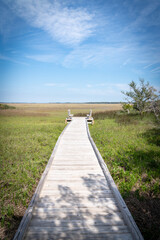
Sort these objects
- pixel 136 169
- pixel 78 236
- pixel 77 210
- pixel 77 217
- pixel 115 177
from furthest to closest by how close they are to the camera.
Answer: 1. pixel 136 169
2. pixel 115 177
3. pixel 77 210
4. pixel 77 217
5. pixel 78 236

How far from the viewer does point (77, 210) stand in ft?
9.24

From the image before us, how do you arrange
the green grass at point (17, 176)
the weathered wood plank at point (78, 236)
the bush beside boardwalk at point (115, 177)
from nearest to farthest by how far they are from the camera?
1. the weathered wood plank at point (78, 236)
2. the bush beside boardwalk at point (115, 177)
3. the green grass at point (17, 176)

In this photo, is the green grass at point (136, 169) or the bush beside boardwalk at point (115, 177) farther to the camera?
the green grass at point (136, 169)

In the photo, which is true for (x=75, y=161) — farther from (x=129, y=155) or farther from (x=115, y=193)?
(x=129, y=155)

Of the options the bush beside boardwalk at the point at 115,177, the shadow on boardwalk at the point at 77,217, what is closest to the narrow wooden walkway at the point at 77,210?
the shadow on boardwalk at the point at 77,217

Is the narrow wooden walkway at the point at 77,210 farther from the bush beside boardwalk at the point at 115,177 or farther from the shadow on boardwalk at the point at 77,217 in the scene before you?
the bush beside boardwalk at the point at 115,177

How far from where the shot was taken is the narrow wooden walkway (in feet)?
7.61

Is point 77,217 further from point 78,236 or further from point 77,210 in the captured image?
point 78,236

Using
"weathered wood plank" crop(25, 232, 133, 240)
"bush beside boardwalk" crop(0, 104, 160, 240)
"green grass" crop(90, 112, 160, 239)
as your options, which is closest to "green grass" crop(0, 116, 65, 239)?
"bush beside boardwalk" crop(0, 104, 160, 240)

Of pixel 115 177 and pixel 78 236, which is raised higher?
pixel 78 236

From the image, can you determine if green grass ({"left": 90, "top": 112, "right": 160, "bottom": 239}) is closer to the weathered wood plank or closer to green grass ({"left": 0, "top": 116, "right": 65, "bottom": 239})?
the weathered wood plank

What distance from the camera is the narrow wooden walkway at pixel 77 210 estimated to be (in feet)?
7.61

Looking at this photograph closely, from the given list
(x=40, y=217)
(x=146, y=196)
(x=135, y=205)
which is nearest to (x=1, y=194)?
(x=40, y=217)

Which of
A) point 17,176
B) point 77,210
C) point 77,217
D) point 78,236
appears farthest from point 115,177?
point 17,176
